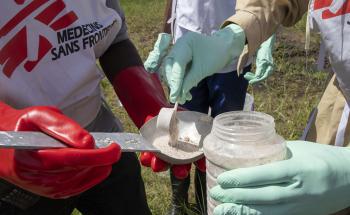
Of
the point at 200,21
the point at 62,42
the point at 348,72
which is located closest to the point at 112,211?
the point at 62,42

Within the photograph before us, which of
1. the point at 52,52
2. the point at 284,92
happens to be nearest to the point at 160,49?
the point at 52,52

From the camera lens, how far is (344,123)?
1.35 metres

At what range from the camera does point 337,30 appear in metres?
1.26

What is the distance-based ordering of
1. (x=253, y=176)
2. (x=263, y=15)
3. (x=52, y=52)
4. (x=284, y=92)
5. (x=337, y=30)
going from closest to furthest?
(x=253, y=176), (x=337, y=30), (x=52, y=52), (x=263, y=15), (x=284, y=92)

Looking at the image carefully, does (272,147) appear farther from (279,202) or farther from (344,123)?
(344,123)

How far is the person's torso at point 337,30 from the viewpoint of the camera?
49.1 inches

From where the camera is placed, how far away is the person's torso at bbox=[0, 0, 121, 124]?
129 cm

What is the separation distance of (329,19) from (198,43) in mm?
413

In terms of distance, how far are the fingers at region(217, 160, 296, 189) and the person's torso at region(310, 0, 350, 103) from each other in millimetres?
357

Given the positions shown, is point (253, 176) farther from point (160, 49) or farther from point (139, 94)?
point (160, 49)

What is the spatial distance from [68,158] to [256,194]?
387 millimetres

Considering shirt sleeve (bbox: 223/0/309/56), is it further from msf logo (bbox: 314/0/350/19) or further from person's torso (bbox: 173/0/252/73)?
person's torso (bbox: 173/0/252/73)

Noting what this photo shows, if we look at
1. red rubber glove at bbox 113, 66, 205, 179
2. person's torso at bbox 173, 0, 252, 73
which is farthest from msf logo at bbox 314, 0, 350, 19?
person's torso at bbox 173, 0, 252, 73

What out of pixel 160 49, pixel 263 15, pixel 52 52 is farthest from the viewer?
pixel 160 49
